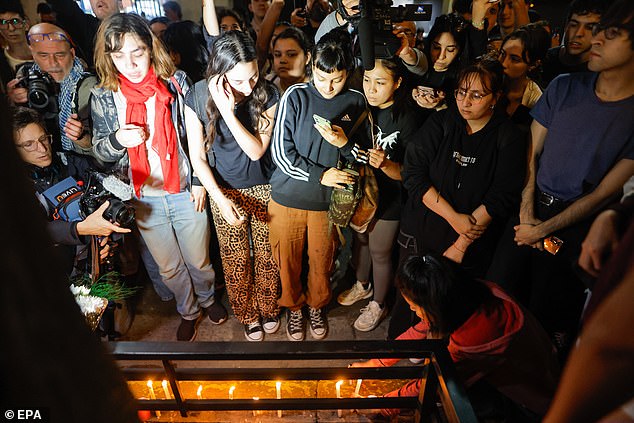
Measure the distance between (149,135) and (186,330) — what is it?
1.57m

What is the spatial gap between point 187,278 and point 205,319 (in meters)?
0.50

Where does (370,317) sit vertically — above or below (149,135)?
below

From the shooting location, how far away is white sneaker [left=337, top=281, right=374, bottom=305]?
343 cm

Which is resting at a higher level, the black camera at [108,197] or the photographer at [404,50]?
the photographer at [404,50]

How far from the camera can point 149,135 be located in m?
2.48

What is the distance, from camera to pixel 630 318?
41cm

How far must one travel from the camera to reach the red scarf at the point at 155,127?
239 centimetres

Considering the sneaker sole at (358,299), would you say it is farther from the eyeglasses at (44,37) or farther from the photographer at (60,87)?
the eyeglasses at (44,37)

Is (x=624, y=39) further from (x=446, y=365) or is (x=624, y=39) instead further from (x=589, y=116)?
(x=446, y=365)

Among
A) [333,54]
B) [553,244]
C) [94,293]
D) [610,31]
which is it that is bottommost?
[94,293]

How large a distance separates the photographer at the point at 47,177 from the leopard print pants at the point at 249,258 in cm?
68

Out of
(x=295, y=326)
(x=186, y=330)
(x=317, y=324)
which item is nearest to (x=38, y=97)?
(x=186, y=330)

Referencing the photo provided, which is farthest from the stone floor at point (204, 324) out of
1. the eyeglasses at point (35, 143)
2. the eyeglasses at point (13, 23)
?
the eyeglasses at point (13, 23)

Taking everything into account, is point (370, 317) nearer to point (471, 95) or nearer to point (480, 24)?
point (471, 95)
